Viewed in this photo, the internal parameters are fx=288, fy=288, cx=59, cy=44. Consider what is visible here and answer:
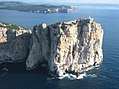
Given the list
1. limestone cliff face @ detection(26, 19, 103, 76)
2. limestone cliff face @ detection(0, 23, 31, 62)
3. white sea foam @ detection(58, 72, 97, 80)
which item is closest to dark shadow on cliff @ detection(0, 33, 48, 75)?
limestone cliff face @ detection(0, 23, 31, 62)

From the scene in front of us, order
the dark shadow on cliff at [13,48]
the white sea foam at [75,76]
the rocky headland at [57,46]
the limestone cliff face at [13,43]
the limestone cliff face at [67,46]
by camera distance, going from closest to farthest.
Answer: the white sea foam at [75,76]
the limestone cliff face at [67,46]
the rocky headland at [57,46]
the dark shadow on cliff at [13,48]
the limestone cliff face at [13,43]

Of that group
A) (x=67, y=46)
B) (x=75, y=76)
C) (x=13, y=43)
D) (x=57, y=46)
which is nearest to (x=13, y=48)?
(x=13, y=43)

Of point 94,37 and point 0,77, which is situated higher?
point 94,37

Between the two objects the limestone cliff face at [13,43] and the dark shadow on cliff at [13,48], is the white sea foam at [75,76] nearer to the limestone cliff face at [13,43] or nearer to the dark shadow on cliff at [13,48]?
the dark shadow on cliff at [13,48]

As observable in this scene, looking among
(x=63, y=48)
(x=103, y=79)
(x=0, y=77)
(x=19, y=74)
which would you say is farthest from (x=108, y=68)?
(x=0, y=77)

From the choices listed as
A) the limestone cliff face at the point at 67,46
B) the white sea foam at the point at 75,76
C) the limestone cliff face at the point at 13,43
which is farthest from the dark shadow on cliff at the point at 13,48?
the white sea foam at the point at 75,76

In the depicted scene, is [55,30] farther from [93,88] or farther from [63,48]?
[93,88]

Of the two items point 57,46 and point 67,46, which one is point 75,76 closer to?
point 67,46

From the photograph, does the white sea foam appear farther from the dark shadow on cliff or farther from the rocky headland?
the dark shadow on cliff
